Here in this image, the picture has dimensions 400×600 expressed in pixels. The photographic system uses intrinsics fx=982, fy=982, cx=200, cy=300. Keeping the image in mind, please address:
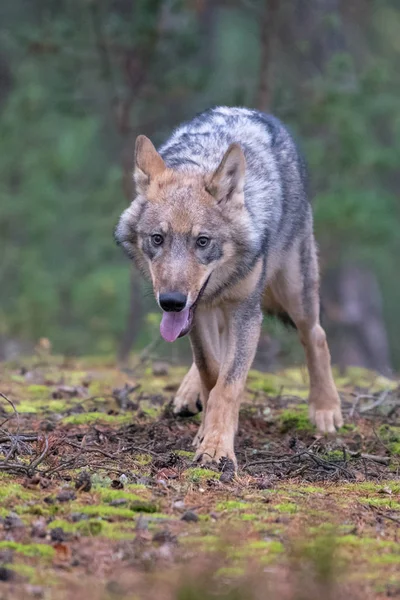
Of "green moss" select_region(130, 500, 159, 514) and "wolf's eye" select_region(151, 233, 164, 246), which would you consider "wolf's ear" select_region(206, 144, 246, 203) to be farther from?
"green moss" select_region(130, 500, 159, 514)

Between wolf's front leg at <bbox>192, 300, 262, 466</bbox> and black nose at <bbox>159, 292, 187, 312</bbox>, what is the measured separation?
2.66ft

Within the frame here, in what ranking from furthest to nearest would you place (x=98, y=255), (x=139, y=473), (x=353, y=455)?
(x=98, y=255)
(x=353, y=455)
(x=139, y=473)

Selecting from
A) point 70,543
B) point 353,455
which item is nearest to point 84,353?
point 353,455

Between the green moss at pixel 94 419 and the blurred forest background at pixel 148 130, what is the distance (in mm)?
2684

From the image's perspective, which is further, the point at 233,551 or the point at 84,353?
the point at 84,353

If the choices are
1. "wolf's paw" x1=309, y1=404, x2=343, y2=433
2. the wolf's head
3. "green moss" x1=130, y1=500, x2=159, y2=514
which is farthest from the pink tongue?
"wolf's paw" x1=309, y1=404, x2=343, y2=433

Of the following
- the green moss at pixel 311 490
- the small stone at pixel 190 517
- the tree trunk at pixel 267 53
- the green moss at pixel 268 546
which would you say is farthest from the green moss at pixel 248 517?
the tree trunk at pixel 267 53

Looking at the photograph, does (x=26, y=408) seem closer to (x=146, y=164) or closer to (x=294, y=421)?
(x=294, y=421)

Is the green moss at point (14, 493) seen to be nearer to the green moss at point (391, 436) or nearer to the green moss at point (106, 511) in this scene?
the green moss at point (106, 511)

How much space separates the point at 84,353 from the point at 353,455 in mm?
10905

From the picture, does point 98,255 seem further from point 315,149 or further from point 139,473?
point 139,473

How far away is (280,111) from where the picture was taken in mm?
13891

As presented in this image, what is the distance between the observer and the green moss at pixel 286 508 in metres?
5.34

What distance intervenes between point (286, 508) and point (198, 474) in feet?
2.80
